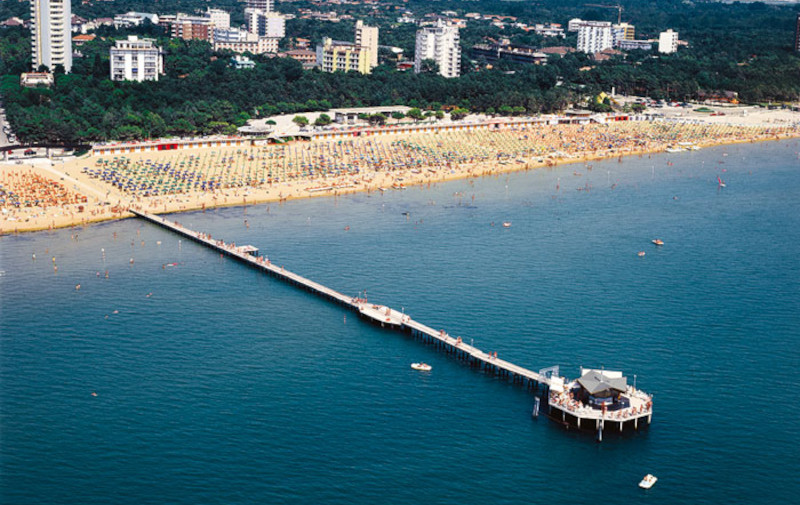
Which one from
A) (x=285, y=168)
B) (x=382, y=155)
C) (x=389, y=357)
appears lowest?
(x=389, y=357)

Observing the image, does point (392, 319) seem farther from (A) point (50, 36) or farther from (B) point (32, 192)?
(A) point (50, 36)

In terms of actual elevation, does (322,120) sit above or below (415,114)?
below

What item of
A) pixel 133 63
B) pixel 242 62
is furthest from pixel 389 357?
pixel 242 62

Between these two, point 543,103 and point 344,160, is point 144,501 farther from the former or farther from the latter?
point 543,103

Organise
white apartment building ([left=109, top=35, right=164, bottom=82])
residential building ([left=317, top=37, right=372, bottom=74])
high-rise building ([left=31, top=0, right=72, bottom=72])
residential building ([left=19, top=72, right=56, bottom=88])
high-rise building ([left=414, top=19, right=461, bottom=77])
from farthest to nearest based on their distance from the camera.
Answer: high-rise building ([left=414, top=19, right=461, bottom=77]) < residential building ([left=317, top=37, right=372, bottom=74]) < high-rise building ([left=31, top=0, right=72, bottom=72]) < white apartment building ([left=109, top=35, right=164, bottom=82]) < residential building ([left=19, top=72, right=56, bottom=88])

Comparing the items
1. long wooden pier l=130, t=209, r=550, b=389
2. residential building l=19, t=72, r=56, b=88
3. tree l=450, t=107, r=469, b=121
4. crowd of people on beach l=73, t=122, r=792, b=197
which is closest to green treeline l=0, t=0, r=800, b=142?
residential building l=19, t=72, r=56, b=88

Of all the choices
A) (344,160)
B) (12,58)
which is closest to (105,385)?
(344,160)

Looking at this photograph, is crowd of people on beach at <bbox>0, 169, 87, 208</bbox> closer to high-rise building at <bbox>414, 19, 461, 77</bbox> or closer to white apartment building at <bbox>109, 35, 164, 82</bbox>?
white apartment building at <bbox>109, 35, 164, 82</bbox>
